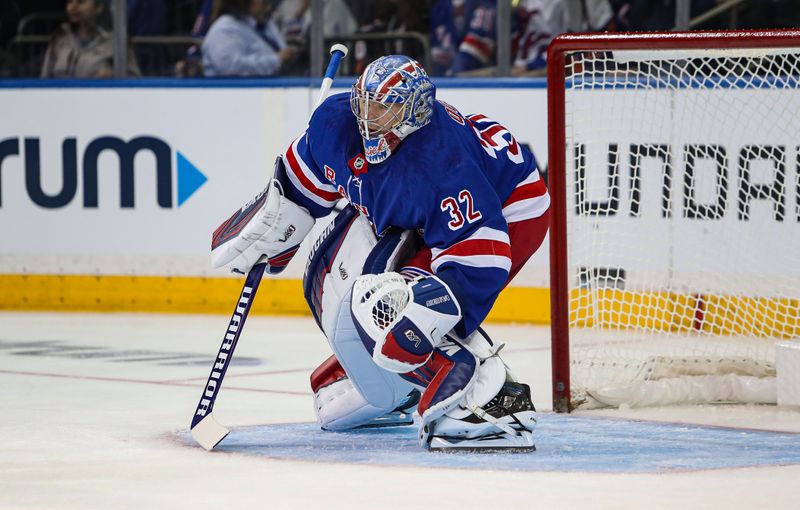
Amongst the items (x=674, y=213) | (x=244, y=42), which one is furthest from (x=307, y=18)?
(x=674, y=213)

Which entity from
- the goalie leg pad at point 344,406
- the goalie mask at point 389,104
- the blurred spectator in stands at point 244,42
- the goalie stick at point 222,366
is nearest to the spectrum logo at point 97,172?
the blurred spectator in stands at point 244,42

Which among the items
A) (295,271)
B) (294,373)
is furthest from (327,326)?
(295,271)

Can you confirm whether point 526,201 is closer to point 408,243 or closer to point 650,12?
point 408,243

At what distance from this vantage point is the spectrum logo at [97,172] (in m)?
7.14

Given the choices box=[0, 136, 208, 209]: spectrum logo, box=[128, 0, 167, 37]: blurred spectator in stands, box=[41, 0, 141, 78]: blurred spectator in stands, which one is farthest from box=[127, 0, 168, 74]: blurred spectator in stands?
box=[0, 136, 208, 209]: spectrum logo

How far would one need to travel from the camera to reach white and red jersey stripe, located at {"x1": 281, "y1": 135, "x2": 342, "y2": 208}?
3840 millimetres

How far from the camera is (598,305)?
5461mm

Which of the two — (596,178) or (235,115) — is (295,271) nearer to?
(235,115)

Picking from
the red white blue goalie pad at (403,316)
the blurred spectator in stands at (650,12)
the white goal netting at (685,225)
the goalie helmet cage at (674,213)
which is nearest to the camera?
the red white blue goalie pad at (403,316)

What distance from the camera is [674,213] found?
6.13 m

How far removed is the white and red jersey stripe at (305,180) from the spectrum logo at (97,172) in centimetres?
329

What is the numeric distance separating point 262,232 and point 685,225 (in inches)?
104

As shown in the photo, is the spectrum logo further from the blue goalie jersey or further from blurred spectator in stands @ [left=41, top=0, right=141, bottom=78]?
the blue goalie jersey

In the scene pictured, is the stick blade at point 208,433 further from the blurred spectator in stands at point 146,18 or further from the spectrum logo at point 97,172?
the blurred spectator in stands at point 146,18
